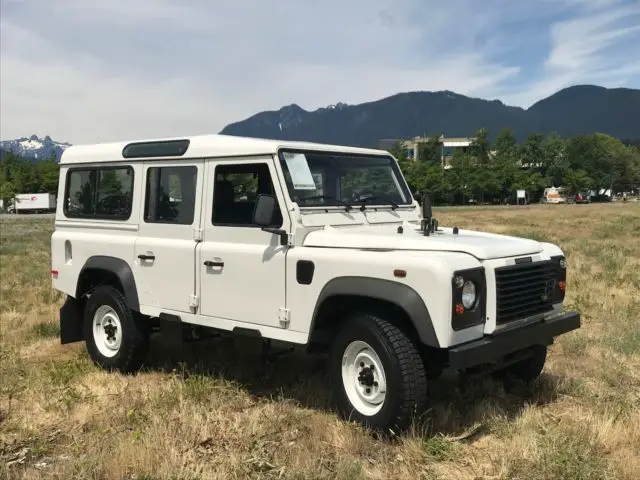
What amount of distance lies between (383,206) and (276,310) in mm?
1566

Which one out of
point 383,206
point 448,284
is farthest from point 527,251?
point 383,206

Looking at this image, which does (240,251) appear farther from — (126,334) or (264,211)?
(126,334)

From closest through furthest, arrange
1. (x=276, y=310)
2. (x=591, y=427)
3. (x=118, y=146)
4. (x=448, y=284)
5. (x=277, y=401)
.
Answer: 1. (x=448, y=284)
2. (x=591, y=427)
3. (x=276, y=310)
4. (x=277, y=401)
5. (x=118, y=146)

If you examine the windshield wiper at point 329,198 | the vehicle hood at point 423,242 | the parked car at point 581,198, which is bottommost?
the vehicle hood at point 423,242

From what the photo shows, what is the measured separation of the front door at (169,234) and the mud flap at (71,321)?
1.42 metres

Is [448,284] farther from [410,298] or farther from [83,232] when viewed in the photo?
[83,232]

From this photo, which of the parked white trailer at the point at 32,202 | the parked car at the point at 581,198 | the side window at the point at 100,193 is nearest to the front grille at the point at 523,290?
the side window at the point at 100,193

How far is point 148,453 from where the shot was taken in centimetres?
432

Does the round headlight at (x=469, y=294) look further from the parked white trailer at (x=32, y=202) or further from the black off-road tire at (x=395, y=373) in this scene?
the parked white trailer at (x=32, y=202)

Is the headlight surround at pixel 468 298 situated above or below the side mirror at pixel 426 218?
below

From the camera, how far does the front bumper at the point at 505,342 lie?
4.19 m

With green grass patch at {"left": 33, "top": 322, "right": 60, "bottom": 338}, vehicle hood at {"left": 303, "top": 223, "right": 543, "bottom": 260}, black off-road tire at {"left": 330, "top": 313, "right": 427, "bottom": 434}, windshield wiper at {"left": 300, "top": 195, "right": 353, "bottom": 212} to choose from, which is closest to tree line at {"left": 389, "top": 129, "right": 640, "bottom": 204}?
green grass patch at {"left": 33, "top": 322, "right": 60, "bottom": 338}

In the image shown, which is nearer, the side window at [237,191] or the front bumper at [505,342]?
the front bumper at [505,342]

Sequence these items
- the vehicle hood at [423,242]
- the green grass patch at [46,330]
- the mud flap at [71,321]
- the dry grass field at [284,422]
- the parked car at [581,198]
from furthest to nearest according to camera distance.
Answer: the parked car at [581,198] < the green grass patch at [46,330] < the mud flap at [71,321] < the vehicle hood at [423,242] < the dry grass field at [284,422]
